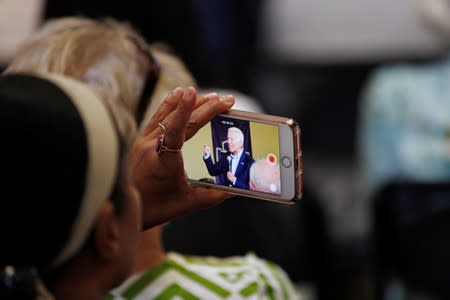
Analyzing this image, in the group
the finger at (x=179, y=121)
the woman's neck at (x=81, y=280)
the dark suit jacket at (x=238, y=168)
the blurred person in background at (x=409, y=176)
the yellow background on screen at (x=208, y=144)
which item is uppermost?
the finger at (x=179, y=121)

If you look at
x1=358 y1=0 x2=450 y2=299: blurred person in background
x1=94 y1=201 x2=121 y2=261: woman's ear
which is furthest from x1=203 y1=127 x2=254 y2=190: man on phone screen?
x1=358 y1=0 x2=450 y2=299: blurred person in background

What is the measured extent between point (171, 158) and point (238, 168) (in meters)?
0.06

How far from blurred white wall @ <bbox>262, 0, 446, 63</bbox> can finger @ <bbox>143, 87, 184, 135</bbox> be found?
1.74 m

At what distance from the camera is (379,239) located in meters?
1.66

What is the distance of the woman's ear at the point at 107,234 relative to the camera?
2.36ft

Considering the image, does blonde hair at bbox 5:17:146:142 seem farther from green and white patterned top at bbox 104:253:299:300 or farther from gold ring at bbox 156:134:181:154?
green and white patterned top at bbox 104:253:299:300

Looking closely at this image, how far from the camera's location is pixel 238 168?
2.62 ft

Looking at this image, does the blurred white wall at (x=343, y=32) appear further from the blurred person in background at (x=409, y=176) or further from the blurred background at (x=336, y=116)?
the blurred person in background at (x=409, y=176)

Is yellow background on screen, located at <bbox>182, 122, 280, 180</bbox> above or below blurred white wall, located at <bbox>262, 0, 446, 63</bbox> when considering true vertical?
above

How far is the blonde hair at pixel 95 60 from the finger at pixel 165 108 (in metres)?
0.02

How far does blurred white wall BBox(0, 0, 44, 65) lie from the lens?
2219 millimetres

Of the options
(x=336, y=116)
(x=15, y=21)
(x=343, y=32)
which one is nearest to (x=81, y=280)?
(x=15, y=21)

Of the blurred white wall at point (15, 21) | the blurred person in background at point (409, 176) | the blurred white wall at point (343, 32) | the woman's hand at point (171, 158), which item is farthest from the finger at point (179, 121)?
the blurred white wall at point (343, 32)

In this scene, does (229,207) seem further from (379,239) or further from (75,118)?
(75,118)
